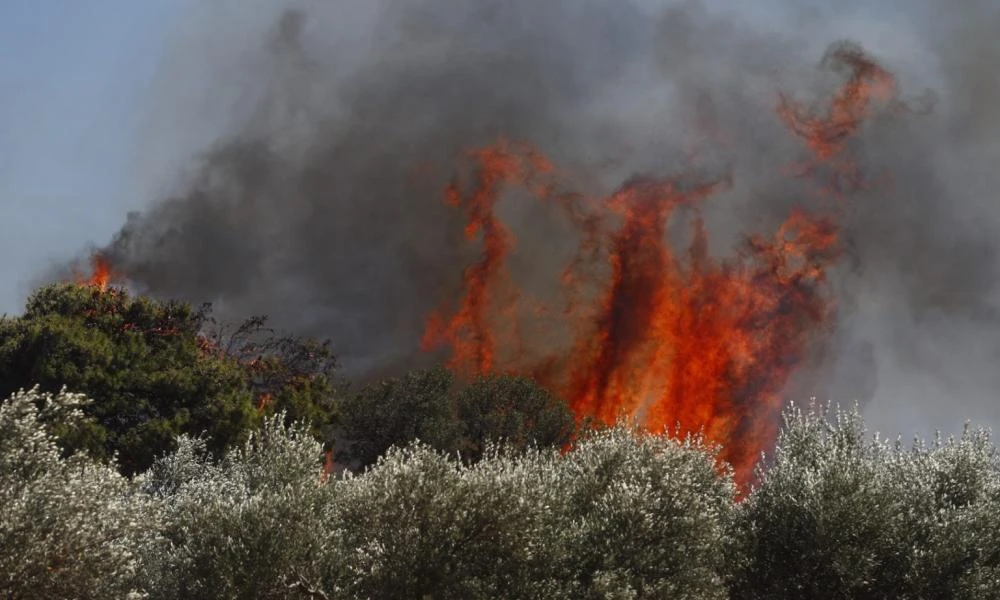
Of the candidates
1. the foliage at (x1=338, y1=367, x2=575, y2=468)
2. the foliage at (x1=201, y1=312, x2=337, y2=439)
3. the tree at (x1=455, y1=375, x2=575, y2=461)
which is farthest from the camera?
the tree at (x1=455, y1=375, x2=575, y2=461)

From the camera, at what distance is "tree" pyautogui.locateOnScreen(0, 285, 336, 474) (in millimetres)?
59875

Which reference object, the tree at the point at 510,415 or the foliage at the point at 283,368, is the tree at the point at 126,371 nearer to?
A: the foliage at the point at 283,368

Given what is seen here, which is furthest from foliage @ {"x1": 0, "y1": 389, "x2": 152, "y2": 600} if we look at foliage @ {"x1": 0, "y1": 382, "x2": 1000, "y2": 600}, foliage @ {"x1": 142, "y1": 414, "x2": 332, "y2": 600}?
foliage @ {"x1": 142, "y1": 414, "x2": 332, "y2": 600}

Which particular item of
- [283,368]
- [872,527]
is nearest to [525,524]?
[872,527]

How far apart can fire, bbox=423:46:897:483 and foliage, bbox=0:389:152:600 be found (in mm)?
75929

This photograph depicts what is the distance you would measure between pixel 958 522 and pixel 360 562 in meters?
19.3

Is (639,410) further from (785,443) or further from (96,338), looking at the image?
(785,443)

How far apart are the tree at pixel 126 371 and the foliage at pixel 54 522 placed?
30.6m

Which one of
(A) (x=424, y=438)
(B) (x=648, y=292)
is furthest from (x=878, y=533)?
(B) (x=648, y=292)

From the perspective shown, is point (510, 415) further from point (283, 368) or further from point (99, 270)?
point (99, 270)

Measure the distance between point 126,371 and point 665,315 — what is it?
202ft

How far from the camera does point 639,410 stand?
103 m

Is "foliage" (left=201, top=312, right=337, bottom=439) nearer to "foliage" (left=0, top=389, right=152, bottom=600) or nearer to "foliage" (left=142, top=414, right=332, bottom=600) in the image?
"foliage" (left=142, top=414, right=332, bottom=600)

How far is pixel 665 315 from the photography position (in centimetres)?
10731
